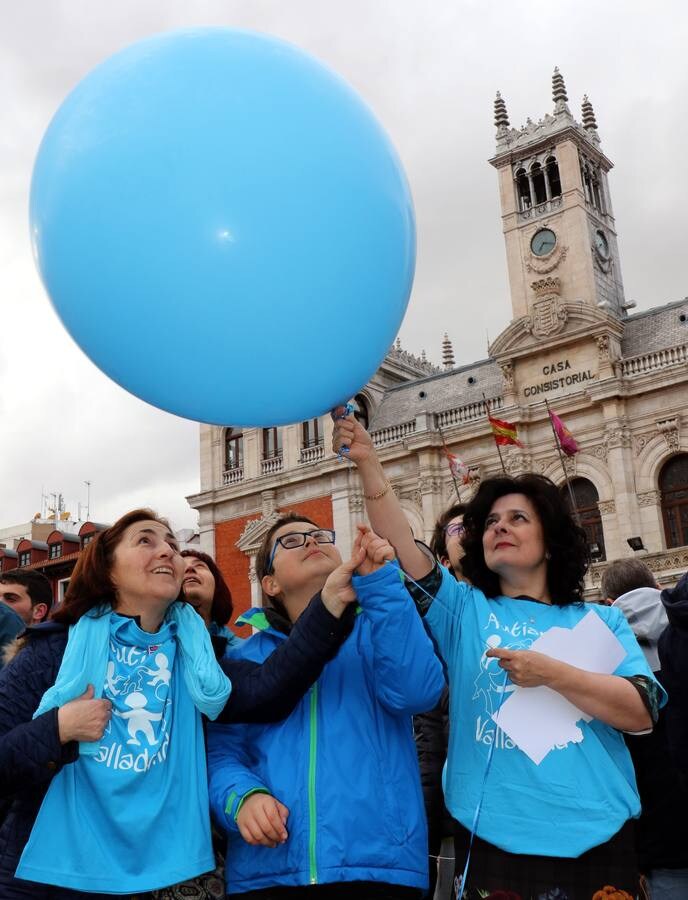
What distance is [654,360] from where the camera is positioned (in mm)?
19422

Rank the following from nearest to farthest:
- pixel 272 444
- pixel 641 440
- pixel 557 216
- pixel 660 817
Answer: pixel 660 817 < pixel 641 440 < pixel 557 216 < pixel 272 444

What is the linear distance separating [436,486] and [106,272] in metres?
19.4

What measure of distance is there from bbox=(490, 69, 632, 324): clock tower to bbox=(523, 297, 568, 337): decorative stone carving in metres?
0.02

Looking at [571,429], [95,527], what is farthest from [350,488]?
[95,527]

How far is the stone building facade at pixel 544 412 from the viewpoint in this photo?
18.9 meters

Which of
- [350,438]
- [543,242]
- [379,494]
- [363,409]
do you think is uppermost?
[543,242]

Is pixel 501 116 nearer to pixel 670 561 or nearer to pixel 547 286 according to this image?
pixel 547 286

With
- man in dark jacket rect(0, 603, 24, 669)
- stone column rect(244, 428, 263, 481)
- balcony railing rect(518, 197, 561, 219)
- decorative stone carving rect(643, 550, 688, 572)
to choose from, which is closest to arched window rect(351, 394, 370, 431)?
stone column rect(244, 428, 263, 481)

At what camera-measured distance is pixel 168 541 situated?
3127 millimetres

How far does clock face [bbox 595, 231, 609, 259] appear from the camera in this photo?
22.5m

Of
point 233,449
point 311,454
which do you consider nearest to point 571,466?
point 311,454

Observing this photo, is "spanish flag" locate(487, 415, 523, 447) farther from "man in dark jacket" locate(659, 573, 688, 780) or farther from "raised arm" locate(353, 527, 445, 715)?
"raised arm" locate(353, 527, 445, 715)

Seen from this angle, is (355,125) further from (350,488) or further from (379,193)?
(350,488)

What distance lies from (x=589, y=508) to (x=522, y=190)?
8984 mm
